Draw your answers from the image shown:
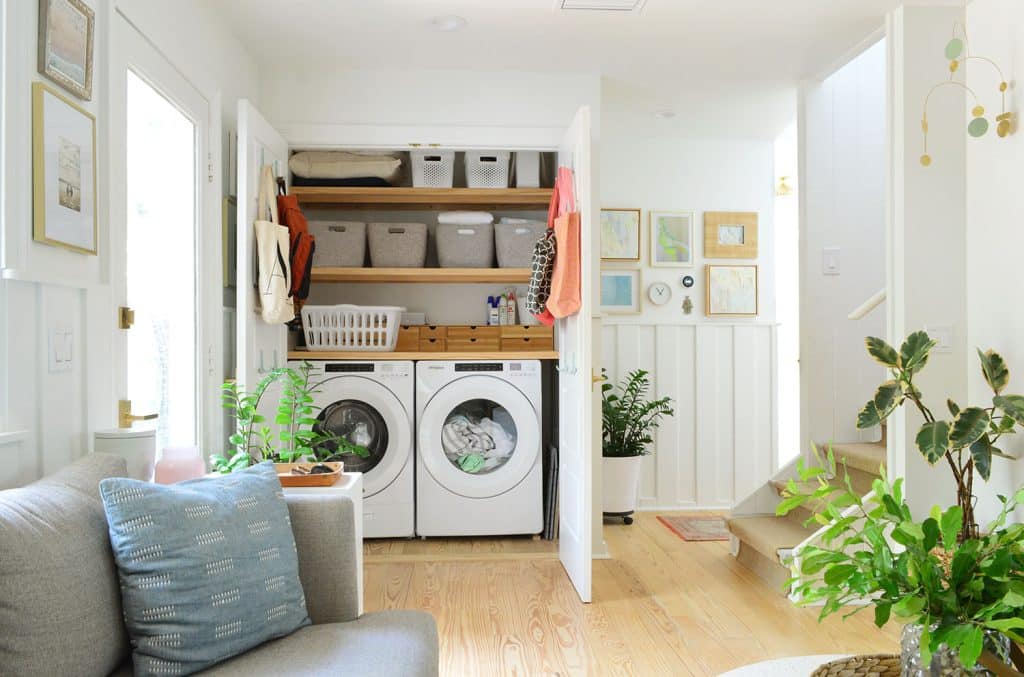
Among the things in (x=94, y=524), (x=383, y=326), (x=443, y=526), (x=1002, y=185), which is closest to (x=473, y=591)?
(x=443, y=526)

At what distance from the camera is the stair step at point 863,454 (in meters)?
3.57

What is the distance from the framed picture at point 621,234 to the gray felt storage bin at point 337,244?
5.50 ft

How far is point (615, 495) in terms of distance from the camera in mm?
4656

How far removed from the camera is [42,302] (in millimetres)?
1903

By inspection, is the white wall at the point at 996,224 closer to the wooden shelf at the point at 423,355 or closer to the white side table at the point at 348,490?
the white side table at the point at 348,490

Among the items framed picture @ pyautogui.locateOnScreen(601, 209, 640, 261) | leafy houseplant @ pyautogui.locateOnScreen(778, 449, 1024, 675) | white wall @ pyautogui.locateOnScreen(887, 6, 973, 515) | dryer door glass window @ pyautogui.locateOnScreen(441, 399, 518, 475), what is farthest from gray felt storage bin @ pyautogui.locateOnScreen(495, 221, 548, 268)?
leafy houseplant @ pyautogui.locateOnScreen(778, 449, 1024, 675)

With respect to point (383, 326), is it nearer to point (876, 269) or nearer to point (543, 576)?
point (543, 576)

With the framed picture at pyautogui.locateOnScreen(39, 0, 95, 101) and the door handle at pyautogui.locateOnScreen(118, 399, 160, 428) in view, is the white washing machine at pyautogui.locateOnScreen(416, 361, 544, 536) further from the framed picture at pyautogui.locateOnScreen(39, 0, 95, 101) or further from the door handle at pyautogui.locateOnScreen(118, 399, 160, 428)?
the framed picture at pyautogui.locateOnScreen(39, 0, 95, 101)

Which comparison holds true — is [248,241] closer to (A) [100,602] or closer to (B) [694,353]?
(A) [100,602]

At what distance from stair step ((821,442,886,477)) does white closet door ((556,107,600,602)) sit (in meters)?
1.15

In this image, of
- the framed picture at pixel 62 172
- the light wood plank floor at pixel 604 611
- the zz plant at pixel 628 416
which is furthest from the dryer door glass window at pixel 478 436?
Answer: the framed picture at pixel 62 172

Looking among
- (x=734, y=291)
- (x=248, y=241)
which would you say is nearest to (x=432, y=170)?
(x=248, y=241)

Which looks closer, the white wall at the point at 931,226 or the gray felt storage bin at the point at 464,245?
the white wall at the point at 931,226

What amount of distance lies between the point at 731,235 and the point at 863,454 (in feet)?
6.47
